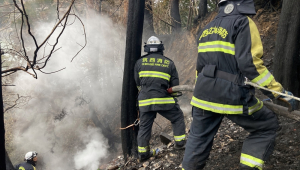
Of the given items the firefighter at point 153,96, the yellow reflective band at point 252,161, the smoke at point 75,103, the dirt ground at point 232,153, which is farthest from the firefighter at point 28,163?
the yellow reflective band at point 252,161

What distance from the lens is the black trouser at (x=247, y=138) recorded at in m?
2.02

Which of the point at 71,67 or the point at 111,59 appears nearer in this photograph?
the point at 111,59

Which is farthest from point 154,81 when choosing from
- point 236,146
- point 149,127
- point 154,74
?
point 236,146

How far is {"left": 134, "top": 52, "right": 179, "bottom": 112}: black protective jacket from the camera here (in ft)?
12.3

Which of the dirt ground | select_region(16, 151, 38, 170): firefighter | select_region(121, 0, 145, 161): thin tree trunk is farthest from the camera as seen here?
select_region(16, 151, 38, 170): firefighter

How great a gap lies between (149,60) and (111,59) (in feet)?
21.8

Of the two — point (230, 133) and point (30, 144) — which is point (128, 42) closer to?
point (230, 133)

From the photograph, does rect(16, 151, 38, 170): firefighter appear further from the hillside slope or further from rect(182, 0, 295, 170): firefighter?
rect(182, 0, 295, 170): firefighter

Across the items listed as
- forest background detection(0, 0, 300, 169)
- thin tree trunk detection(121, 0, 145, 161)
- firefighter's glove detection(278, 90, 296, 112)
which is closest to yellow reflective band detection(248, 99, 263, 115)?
firefighter's glove detection(278, 90, 296, 112)

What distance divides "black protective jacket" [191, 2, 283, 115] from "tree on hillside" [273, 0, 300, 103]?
1.80 metres

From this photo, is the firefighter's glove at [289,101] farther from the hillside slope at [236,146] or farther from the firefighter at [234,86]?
the hillside slope at [236,146]

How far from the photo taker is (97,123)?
9.51 meters

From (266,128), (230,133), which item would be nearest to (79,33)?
(230,133)

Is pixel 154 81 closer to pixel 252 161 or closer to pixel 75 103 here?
pixel 252 161
